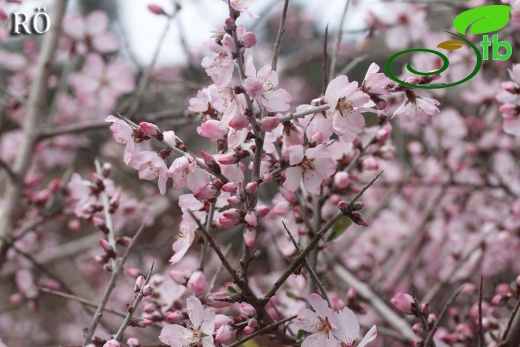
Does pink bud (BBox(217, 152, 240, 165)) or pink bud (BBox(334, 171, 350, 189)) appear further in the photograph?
pink bud (BBox(334, 171, 350, 189))

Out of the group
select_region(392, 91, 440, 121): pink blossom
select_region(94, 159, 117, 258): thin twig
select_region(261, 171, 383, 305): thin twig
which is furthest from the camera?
select_region(94, 159, 117, 258): thin twig

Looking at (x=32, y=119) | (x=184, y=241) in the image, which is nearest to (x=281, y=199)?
(x=184, y=241)

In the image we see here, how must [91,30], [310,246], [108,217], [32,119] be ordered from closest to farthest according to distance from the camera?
1. [310,246]
2. [108,217]
3. [32,119]
4. [91,30]

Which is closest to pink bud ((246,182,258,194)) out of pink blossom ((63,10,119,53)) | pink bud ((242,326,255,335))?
pink bud ((242,326,255,335))

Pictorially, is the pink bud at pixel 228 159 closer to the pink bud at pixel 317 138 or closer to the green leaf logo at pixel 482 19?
the pink bud at pixel 317 138

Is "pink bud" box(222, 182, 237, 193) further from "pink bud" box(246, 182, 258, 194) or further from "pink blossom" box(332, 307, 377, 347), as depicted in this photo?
"pink blossom" box(332, 307, 377, 347)

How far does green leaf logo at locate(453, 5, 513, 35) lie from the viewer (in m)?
1.54

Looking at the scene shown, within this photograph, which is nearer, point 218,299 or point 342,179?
point 218,299

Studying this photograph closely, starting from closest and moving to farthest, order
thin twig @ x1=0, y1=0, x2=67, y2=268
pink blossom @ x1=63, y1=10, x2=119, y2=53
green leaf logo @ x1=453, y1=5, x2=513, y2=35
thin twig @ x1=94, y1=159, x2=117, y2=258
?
1. thin twig @ x1=94, y1=159, x2=117, y2=258
2. green leaf logo @ x1=453, y1=5, x2=513, y2=35
3. thin twig @ x1=0, y1=0, x2=67, y2=268
4. pink blossom @ x1=63, y1=10, x2=119, y2=53

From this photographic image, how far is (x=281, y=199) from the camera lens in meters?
1.32

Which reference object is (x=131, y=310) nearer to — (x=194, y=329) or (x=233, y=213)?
(x=194, y=329)

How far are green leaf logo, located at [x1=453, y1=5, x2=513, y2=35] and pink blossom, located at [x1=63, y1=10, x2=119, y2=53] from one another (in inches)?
55.0

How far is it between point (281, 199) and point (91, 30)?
144cm

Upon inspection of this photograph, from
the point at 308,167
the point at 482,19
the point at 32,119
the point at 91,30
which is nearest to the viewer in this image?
the point at 308,167
